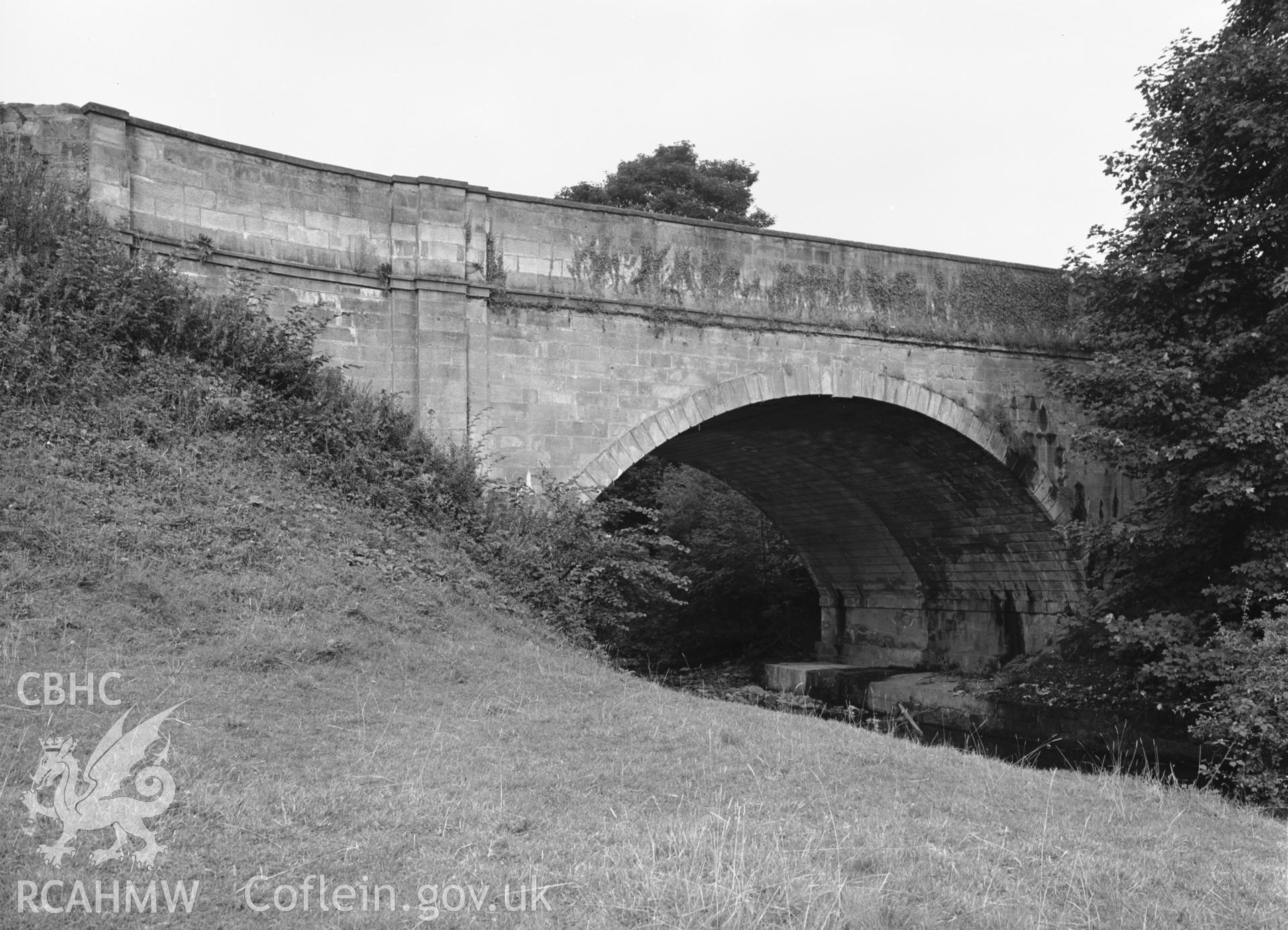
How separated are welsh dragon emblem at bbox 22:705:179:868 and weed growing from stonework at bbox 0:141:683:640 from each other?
4.26 meters

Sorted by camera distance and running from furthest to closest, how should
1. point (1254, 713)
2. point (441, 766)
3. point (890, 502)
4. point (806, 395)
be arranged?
1. point (890, 502)
2. point (806, 395)
3. point (1254, 713)
4. point (441, 766)

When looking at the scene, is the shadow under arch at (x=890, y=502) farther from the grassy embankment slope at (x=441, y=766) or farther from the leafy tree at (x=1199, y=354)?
the grassy embankment slope at (x=441, y=766)

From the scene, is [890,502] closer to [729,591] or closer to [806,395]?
[806,395]

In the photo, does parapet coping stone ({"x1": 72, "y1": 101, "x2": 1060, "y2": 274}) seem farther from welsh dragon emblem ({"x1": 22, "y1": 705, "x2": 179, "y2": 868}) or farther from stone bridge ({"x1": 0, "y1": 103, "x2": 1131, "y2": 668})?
welsh dragon emblem ({"x1": 22, "y1": 705, "x2": 179, "y2": 868})

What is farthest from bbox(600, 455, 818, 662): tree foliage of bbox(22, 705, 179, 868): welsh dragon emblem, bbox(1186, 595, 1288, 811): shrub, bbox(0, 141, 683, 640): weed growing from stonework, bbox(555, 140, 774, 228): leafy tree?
bbox(22, 705, 179, 868): welsh dragon emblem

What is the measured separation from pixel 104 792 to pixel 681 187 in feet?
81.8

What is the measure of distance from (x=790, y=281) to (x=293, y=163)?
573 cm

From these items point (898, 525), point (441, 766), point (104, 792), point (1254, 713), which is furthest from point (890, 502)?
point (104, 792)

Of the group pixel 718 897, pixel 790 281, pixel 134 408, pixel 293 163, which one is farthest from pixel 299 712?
pixel 790 281

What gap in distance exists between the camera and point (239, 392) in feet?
30.8

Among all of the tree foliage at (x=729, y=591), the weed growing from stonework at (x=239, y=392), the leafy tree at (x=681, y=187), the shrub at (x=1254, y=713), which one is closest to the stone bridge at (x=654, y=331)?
the weed growing from stonework at (x=239, y=392)

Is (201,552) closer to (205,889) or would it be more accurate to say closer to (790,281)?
(205,889)

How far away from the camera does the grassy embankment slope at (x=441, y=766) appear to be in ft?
13.2

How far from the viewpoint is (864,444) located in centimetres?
1525
